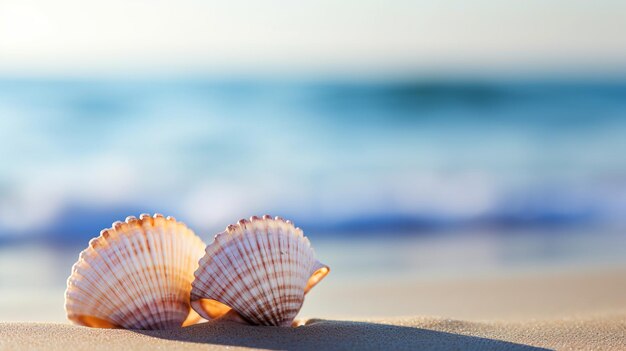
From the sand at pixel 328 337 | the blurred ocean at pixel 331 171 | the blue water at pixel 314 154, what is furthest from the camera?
the blue water at pixel 314 154

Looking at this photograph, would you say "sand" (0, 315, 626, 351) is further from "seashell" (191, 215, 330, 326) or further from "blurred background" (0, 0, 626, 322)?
"blurred background" (0, 0, 626, 322)

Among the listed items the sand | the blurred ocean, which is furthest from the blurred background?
the sand

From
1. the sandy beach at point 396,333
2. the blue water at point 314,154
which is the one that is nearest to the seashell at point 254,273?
the sandy beach at point 396,333

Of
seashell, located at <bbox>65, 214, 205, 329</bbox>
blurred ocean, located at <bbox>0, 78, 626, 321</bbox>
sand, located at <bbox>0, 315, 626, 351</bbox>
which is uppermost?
blurred ocean, located at <bbox>0, 78, 626, 321</bbox>

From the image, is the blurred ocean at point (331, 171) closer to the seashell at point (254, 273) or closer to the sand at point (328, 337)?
the sand at point (328, 337)

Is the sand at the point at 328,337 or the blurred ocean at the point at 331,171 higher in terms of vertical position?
the blurred ocean at the point at 331,171

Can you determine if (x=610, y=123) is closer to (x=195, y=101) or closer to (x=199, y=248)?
(x=195, y=101)

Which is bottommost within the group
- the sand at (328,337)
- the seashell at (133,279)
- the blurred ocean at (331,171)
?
the sand at (328,337)

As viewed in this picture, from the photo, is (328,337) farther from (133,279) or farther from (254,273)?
(133,279)
